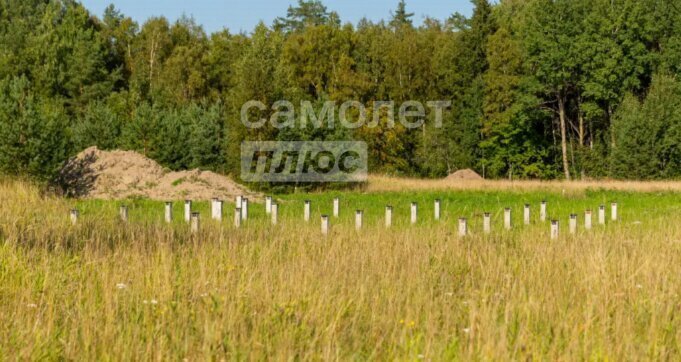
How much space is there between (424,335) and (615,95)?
44204 mm

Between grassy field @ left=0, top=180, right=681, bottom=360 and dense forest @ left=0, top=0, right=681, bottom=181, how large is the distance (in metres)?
23.2

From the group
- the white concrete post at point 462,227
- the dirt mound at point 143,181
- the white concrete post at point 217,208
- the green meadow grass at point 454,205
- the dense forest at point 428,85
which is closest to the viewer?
the white concrete post at point 462,227

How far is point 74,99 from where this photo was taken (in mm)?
53094

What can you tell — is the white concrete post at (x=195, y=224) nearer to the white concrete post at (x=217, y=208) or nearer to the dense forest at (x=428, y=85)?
the white concrete post at (x=217, y=208)

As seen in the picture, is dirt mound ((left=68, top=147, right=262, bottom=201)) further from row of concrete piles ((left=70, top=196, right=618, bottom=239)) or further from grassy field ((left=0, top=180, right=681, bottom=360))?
grassy field ((left=0, top=180, right=681, bottom=360))

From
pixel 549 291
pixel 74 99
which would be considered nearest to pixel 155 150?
pixel 74 99

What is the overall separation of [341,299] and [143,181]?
826 inches

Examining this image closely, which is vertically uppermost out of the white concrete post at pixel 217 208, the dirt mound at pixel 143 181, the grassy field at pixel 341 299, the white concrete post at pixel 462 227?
the dirt mound at pixel 143 181

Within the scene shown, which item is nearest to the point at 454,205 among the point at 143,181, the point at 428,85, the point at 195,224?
the point at 143,181

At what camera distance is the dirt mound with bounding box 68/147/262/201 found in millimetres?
24672

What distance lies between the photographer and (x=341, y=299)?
6.09 meters

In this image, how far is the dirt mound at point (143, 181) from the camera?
24672 mm

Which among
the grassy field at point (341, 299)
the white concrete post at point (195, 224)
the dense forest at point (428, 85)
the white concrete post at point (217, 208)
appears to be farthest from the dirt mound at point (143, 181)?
the grassy field at point (341, 299)

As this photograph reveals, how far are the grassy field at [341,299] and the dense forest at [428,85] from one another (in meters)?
23.2
